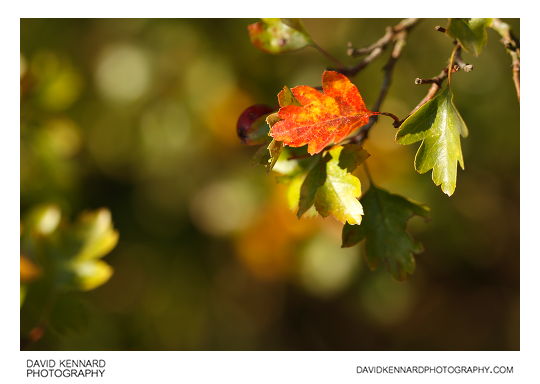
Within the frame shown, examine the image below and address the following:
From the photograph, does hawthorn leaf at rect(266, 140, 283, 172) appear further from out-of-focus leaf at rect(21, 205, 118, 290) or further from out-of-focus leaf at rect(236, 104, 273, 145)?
out-of-focus leaf at rect(21, 205, 118, 290)

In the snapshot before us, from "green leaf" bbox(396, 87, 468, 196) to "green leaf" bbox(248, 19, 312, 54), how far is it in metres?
0.34

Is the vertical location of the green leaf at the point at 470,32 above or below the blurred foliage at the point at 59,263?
above

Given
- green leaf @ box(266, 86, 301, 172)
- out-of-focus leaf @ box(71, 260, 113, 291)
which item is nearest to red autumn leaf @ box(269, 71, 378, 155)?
green leaf @ box(266, 86, 301, 172)

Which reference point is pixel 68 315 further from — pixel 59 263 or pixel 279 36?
pixel 279 36

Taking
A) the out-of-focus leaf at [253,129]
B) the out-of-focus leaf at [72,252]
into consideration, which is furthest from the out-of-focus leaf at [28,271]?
the out-of-focus leaf at [253,129]

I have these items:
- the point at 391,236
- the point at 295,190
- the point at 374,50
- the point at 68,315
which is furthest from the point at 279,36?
the point at 68,315

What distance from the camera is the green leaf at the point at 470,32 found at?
34.0 inches

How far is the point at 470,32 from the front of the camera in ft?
2.89

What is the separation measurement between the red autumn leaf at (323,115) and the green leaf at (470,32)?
0.62 feet

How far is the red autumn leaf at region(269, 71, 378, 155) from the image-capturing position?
2.58 ft

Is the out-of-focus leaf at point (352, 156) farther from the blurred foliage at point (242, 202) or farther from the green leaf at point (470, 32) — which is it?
the blurred foliage at point (242, 202)

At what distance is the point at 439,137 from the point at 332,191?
6.5 inches

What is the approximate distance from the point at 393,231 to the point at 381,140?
1.21 meters
